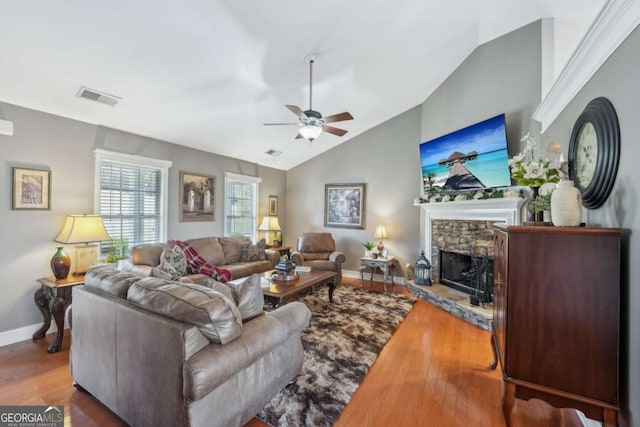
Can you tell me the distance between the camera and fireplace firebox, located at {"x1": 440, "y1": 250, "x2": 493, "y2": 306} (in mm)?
3713

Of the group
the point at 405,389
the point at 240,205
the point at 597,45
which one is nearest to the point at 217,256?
the point at 240,205

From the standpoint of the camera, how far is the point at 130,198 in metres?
4.02

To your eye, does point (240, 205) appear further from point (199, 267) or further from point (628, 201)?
point (628, 201)

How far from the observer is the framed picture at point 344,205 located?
19.6 ft

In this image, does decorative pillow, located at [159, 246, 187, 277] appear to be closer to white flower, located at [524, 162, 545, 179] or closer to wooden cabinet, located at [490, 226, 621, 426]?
wooden cabinet, located at [490, 226, 621, 426]

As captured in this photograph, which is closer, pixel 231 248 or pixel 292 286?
pixel 292 286

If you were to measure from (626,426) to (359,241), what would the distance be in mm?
4685

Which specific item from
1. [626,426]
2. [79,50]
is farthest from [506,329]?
[79,50]

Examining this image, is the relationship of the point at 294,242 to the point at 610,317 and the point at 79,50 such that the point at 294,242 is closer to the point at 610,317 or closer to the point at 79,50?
the point at 79,50

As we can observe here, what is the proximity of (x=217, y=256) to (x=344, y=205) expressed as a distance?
9.66 feet

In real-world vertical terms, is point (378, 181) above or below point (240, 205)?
above

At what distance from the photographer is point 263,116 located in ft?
14.2

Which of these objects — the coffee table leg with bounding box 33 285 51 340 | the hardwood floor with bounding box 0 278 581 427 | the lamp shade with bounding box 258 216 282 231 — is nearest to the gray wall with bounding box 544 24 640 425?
the hardwood floor with bounding box 0 278 581 427

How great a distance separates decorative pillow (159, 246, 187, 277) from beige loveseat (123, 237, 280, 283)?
13 cm
